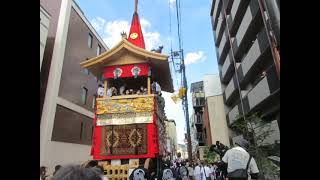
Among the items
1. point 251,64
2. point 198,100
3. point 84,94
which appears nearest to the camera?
point 251,64

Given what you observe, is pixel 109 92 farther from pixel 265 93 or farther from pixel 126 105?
pixel 265 93

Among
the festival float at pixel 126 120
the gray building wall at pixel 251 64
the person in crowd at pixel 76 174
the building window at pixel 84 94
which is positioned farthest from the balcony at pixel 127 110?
the building window at pixel 84 94

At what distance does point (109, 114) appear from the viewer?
913 centimetres

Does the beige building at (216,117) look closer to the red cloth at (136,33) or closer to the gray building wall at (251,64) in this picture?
the gray building wall at (251,64)

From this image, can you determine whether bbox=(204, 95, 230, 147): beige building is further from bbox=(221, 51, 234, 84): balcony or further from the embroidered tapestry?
the embroidered tapestry

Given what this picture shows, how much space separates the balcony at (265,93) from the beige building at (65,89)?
493 inches

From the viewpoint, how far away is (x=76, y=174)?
5.86 feet

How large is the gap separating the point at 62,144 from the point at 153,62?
1016 centimetres

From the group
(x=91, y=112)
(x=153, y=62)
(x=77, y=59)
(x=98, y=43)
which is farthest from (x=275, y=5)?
(x=98, y=43)

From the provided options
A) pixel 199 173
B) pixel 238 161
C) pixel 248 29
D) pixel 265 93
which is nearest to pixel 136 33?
pixel 199 173

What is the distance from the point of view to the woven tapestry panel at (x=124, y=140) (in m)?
8.78

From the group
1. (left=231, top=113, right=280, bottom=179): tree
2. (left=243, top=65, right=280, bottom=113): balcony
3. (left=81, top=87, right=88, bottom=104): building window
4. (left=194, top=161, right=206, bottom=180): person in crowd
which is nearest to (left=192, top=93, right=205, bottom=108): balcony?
(left=243, top=65, right=280, bottom=113): balcony

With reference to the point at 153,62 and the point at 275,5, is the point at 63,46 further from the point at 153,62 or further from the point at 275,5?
the point at 275,5

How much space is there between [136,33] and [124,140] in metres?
4.74
